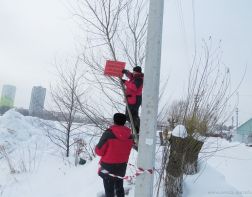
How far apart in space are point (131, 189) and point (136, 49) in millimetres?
3523

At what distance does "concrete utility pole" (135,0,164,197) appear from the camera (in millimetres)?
3609

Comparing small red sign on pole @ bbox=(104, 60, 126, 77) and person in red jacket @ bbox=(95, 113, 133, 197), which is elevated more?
small red sign on pole @ bbox=(104, 60, 126, 77)

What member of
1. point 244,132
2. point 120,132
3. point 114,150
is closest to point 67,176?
point 114,150

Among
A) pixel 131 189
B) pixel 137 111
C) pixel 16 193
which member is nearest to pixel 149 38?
pixel 137 111

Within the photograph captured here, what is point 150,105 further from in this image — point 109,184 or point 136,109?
point 136,109

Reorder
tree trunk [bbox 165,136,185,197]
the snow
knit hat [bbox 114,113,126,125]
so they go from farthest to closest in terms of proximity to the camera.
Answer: tree trunk [bbox 165,136,185,197] → the snow → knit hat [bbox 114,113,126,125]

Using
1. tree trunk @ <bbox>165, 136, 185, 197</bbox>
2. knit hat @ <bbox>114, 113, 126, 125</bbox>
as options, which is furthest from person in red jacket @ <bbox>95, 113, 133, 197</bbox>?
tree trunk @ <bbox>165, 136, 185, 197</bbox>

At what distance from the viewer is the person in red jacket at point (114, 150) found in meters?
4.88

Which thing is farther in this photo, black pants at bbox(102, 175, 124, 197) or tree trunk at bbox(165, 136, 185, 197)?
tree trunk at bbox(165, 136, 185, 197)

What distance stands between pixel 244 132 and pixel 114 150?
55.2 meters

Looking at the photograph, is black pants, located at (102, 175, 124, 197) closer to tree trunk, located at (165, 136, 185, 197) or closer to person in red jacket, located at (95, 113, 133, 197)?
person in red jacket, located at (95, 113, 133, 197)

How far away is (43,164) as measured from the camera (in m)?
14.3

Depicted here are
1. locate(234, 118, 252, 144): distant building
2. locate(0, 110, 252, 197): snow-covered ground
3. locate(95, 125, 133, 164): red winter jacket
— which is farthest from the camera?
locate(234, 118, 252, 144): distant building

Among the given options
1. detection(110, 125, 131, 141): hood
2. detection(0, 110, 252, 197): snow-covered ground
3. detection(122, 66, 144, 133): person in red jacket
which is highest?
detection(122, 66, 144, 133): person in red jacket
